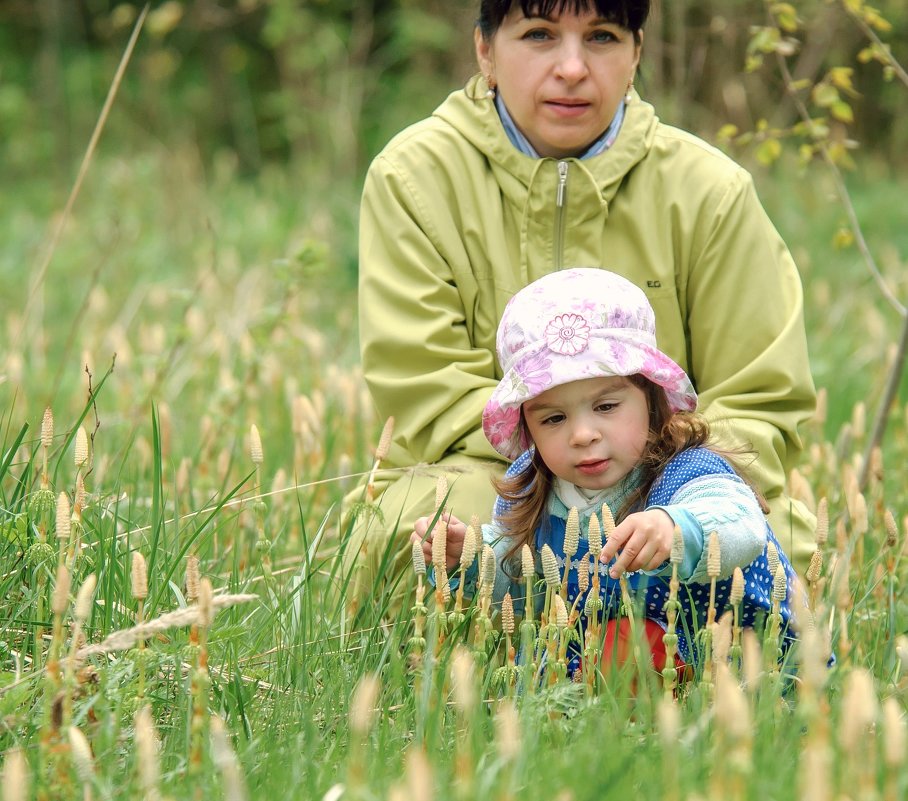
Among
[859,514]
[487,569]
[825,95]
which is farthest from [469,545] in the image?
[825,95]

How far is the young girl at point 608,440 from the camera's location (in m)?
2.55

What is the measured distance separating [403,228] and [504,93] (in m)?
0.39

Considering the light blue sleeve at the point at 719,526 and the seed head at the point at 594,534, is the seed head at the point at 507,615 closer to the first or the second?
the seed head at the point at 594,534

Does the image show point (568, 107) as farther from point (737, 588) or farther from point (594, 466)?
point (737, 588)

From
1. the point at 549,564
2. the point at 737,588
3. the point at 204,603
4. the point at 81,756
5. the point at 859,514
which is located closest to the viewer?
the point at 81,756

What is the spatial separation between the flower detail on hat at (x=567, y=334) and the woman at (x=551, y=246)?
2.04ft

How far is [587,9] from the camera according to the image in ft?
10.3

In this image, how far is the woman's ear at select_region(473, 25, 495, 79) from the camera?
336 cm

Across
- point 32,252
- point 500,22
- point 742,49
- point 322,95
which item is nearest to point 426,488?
point 500,22

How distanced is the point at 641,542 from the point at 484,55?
4.98 feet

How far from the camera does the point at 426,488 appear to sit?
329cm

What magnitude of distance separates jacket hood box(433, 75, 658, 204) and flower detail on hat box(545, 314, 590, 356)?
28.9 inches

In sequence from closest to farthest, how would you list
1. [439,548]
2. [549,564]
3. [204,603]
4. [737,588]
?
[204,603], [737,588], [549,564], [439,548]

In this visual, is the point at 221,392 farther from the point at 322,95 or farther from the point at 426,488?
the point at 322,95
